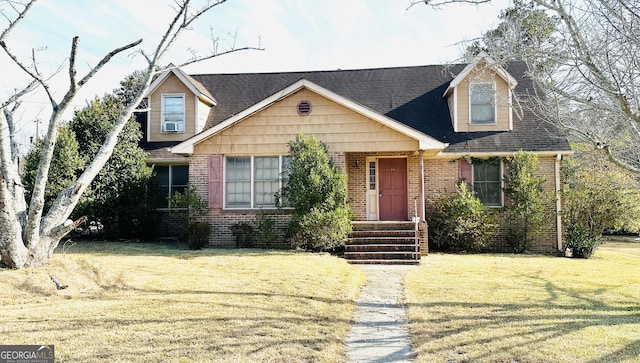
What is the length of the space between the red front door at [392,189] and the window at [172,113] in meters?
7.42

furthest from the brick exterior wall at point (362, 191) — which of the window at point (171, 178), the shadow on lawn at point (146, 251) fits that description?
the window at point (171, 178)

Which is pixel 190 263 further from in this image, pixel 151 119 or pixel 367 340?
pixel 151 119

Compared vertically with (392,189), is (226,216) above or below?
below

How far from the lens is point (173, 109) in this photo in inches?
714

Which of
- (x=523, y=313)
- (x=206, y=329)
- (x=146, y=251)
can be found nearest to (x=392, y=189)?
(x=146, y=251)

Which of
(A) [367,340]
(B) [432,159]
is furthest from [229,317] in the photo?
(B) [432,159]

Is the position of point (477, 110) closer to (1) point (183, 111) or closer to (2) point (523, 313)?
(1) point (183, 111)

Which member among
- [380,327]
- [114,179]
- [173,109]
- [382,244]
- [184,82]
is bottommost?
[380,327]

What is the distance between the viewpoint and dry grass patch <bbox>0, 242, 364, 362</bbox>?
16.9 ft

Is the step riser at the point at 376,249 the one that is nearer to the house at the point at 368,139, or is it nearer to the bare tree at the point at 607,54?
the house at the point at 368,139

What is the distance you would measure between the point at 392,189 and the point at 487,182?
2.98m

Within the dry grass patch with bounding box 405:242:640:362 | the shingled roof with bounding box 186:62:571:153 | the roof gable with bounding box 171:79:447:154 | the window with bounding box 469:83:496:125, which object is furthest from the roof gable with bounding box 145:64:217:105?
the dry grass patch with bounding box 405:242:640:362

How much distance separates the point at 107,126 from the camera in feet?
52.7

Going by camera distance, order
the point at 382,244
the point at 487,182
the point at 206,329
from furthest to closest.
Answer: the point at 487,182, the point at 382,244, the point at 206,329
